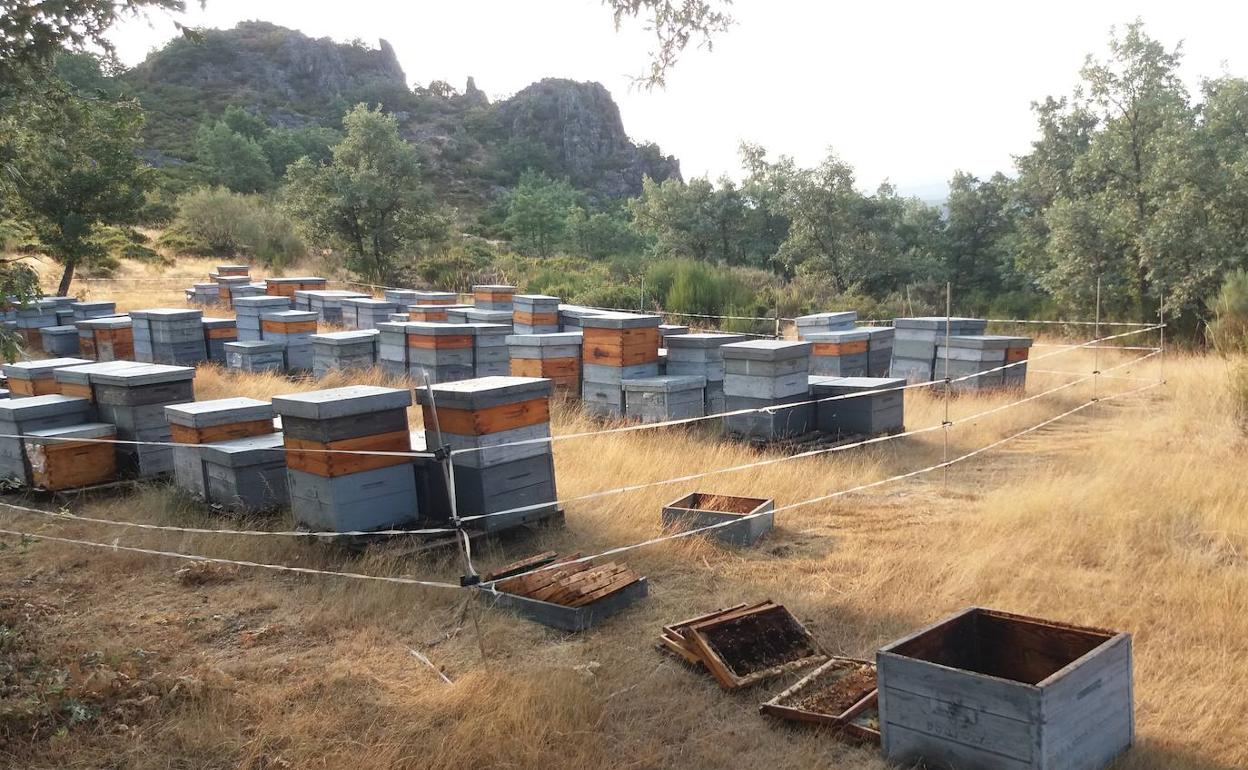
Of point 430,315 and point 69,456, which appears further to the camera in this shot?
point 430,315

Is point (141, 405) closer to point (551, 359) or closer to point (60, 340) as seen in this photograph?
point (551, 359)

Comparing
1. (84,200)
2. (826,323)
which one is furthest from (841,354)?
(84,200)

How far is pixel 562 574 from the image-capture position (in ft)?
18.0

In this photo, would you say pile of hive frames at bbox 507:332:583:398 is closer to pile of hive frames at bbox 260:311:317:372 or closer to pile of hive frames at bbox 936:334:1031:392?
pile of hive frames at bbox 260:311:317:372

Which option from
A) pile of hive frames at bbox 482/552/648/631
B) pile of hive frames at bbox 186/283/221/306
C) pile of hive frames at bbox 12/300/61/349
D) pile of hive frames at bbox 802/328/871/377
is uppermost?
pile of hive frames at bbox 186/283/221/306

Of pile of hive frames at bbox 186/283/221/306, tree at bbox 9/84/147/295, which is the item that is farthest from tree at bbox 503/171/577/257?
tree at bbox 9/84/147/295

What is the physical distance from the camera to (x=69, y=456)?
747 centimetres

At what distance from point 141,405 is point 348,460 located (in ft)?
9.73

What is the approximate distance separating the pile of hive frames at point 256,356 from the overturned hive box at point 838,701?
414 inches


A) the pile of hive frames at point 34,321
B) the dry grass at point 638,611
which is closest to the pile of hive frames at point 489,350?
the dry grass at point 638,611

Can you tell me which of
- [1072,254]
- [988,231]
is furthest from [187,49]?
[1072,254]

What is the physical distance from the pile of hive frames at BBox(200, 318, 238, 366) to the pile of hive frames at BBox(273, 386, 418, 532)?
28.3 feet

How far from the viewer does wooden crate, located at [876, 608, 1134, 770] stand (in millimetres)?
3154

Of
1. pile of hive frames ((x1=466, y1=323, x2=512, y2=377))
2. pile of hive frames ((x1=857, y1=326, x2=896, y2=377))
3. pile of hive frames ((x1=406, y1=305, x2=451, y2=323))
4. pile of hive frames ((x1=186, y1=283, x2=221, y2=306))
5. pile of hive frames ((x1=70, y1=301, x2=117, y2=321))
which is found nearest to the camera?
pile of hive frames ((x1=466, y1=323, x2=512, y2=377))
